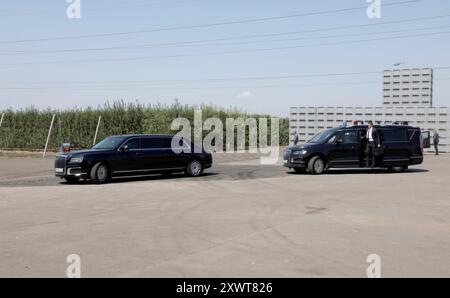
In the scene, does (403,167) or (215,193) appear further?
(403,167)

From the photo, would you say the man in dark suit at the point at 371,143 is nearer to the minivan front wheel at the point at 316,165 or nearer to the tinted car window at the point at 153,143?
the minivan front wheel at the point at 316,165

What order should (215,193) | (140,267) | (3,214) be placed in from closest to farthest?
(140,267), (3,214), (215,193)

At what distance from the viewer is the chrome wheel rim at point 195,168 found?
19.3 meters

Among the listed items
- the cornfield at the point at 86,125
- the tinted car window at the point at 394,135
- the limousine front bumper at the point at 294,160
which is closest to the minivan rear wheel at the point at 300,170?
the limousine front bumper at the point at 294,160

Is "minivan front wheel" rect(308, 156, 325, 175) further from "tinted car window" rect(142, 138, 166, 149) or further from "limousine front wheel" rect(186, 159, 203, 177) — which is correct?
"tinted car window" rect(142, 138, 166, 149)

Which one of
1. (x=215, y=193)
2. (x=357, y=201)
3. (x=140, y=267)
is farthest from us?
(x=215, y=193)

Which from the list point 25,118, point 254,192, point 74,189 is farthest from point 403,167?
point 25,118

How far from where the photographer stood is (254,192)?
1414 cm

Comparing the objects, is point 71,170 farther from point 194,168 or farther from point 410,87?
point 410,87

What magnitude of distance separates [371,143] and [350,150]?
0.80 meters

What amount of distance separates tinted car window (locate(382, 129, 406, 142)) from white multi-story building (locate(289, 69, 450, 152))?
17.0 m

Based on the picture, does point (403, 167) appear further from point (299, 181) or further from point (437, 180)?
point (299, 181)

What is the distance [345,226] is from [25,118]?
31.7 metres

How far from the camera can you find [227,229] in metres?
8.86
